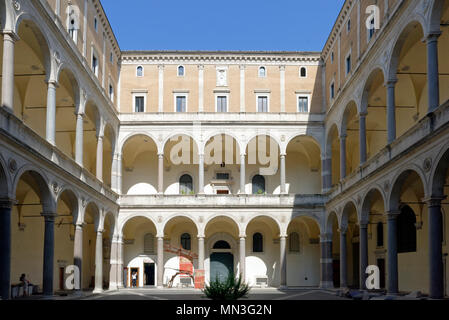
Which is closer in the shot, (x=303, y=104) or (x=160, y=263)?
(x=160, y=263)

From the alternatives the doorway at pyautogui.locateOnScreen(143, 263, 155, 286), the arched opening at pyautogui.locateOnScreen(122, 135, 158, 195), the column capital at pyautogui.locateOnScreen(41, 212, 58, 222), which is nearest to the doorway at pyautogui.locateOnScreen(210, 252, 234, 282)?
the doorway at pyautogui.locateOnScreen(143, 263, 155, 286)

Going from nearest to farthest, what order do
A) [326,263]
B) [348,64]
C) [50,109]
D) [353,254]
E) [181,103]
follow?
[50,109]
[348,64]
[326,263]
[181,103]
[353,254]

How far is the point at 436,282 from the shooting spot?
17.9 m

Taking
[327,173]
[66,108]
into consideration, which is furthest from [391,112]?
[66,108]

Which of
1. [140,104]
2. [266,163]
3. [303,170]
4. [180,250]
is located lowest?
[180,250]

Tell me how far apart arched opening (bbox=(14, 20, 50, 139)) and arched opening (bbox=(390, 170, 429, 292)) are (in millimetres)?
16005

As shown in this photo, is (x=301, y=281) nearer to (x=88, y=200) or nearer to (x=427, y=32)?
(x=88, y=200)

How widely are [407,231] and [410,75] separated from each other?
819cm

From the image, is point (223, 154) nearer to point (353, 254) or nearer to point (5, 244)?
point (353, 254)

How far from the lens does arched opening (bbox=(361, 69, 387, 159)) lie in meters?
26.5

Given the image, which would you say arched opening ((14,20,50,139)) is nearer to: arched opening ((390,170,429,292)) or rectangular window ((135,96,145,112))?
rectangular window ((135,96,145,112))

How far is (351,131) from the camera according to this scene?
3528 centimetres

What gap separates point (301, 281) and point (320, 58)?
1503 centimetres
